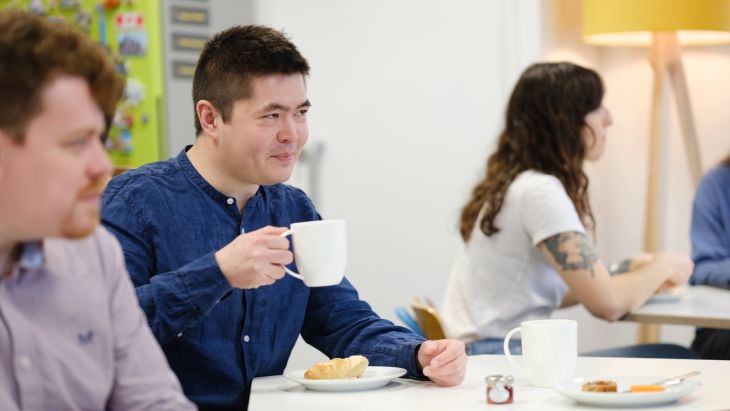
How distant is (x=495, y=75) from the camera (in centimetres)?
461

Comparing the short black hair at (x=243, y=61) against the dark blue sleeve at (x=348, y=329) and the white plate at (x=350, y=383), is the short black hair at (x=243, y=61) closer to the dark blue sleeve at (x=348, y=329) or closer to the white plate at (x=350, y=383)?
the dark blue sleeve at (x=348, y=329)

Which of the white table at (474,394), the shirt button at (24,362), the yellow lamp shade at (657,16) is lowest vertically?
the white table at (474,394)

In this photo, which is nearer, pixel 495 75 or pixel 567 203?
pixel 567 203

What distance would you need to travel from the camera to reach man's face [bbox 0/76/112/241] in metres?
1.21

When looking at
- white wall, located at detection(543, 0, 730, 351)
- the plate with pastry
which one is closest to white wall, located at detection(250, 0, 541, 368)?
white wall, located at detection(543, 0, 730, 351)

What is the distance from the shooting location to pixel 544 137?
10.5 feet

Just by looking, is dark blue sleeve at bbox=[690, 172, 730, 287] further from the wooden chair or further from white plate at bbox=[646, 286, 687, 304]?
the wooden chair

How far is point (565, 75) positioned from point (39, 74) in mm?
2251

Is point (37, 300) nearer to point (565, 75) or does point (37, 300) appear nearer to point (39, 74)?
point (39, 74)

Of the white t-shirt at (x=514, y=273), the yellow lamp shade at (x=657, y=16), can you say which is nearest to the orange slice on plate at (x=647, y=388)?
the white t-shirt at (x=514, y=273)

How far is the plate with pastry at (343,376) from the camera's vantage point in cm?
185

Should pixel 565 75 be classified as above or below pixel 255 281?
above

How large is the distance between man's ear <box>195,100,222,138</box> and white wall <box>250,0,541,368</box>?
2396mm

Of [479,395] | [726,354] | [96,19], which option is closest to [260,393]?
[479,395]
